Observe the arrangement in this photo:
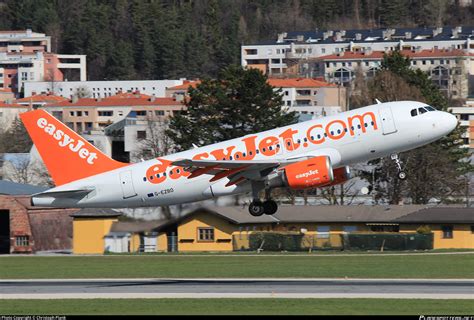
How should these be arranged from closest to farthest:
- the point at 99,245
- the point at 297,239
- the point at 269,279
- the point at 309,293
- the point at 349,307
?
the point at 349,307 → the point at 309,293 → the point at 269,279 → the point at 99,245 → the point at 297,239

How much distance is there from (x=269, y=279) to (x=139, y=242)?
27.9m

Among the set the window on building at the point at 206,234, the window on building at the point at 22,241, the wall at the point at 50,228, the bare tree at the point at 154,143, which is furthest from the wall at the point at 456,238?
the bare tree at the point at 154,143

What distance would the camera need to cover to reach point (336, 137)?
237 feet

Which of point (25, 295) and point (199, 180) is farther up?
point (199, 180)

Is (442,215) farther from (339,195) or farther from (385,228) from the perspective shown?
(339,195)

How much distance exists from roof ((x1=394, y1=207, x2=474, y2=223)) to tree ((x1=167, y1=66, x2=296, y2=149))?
20582 millimetres

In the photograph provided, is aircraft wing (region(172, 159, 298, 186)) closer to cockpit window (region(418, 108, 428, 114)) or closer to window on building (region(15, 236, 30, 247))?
cockpit window (region(418, 108, 428, 114))

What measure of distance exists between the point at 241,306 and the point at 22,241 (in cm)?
5507

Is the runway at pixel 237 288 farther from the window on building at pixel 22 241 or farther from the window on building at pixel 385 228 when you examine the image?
the window on building at pixel 385 228

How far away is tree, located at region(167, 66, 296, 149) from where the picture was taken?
137250mm

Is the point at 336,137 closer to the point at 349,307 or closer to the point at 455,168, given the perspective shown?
the point at 349,307

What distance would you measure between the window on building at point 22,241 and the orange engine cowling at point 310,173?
48842 millimetres

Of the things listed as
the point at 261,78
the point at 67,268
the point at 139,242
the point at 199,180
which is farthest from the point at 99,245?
the point at 261,78

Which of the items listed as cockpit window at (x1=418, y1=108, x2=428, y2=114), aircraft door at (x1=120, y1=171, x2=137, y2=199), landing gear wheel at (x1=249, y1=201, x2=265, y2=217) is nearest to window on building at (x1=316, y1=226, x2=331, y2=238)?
landing gear wheel at (x1=249, y1=201, x2=265, y2=217)
